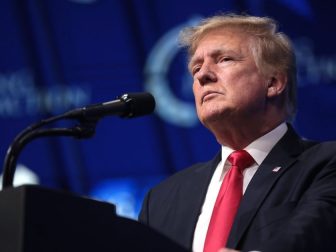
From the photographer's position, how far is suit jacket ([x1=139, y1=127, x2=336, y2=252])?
1755 millimetres

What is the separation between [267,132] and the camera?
2.29 metres

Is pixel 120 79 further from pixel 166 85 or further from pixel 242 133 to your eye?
pixel 242 133

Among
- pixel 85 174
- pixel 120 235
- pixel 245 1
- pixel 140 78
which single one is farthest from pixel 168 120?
pixel 120 235

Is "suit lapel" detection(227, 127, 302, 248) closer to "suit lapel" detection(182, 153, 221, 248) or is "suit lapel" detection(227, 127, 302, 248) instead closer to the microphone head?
"suit lapel" detection(182, 153, 221, 248)

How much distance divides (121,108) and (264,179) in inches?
19.0

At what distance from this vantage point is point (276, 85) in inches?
93.7

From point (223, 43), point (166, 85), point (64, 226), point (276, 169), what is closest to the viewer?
point (64, 226)

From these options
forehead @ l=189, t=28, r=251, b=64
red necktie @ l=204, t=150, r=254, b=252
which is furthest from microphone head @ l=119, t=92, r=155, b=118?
forehead @ l=189, t=28, r=251, b=64

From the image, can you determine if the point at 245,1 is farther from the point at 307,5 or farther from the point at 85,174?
the point at 85,174

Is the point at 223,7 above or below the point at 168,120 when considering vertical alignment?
above

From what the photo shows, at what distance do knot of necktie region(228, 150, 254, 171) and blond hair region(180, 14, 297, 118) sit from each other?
31cm

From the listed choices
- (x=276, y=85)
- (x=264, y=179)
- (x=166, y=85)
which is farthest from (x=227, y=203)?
(x=166, y=85)

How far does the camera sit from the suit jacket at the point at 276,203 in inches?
69.1

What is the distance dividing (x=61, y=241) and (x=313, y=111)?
2601 mm
